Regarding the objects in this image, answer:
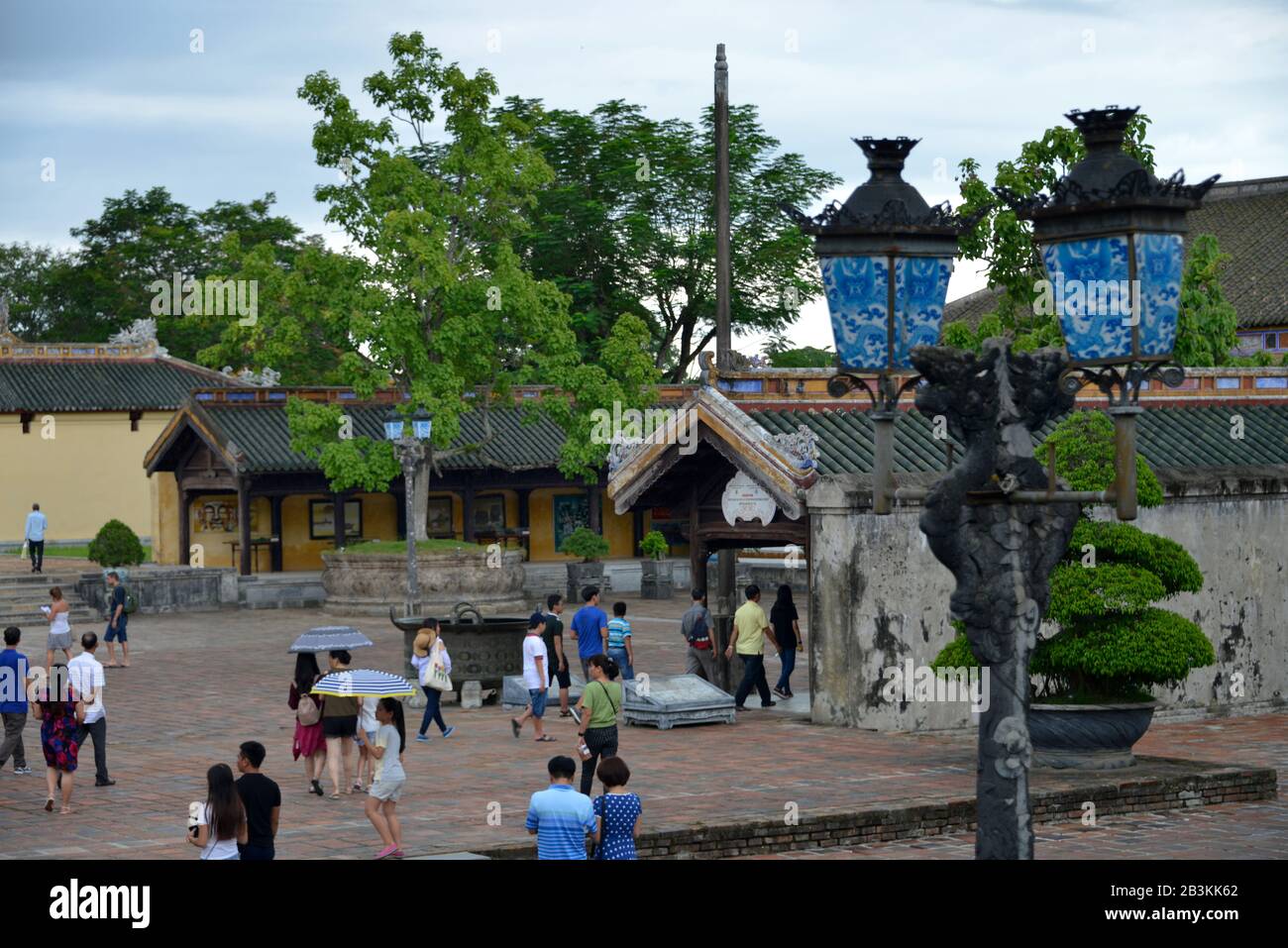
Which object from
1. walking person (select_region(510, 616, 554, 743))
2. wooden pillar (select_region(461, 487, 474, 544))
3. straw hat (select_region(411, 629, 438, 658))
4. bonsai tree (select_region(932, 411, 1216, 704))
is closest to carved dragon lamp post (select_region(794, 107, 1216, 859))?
bonsai tree (select_region(932, 411, 1216, 704))

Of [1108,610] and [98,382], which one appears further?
[98,382]

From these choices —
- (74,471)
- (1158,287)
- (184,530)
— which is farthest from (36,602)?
(1158,287)

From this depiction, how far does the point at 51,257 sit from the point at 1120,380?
67.6 meters

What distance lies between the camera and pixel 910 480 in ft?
67.2

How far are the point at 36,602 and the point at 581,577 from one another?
39.2 feet

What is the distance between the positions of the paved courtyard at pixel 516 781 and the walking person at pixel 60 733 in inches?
10.7

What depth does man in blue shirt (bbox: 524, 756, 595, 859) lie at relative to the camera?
35.3 feet

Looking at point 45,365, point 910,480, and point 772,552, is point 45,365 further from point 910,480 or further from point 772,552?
point 910,480

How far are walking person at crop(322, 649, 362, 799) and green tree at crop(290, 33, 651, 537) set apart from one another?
2033cm

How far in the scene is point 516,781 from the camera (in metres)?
17.2

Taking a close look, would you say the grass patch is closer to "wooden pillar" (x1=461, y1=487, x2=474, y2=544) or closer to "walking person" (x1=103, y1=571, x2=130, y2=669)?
"wooden pillar" (x1=461, y1=487, x2=474, y2=544)

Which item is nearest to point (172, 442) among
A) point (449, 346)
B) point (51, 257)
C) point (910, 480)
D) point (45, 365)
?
point (449, 346)

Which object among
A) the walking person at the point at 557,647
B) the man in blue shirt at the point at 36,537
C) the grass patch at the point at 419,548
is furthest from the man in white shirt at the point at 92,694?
the man in blue shirt at the point at 36,537

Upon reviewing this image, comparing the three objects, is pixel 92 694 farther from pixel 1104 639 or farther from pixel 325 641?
pixel 1104 639
